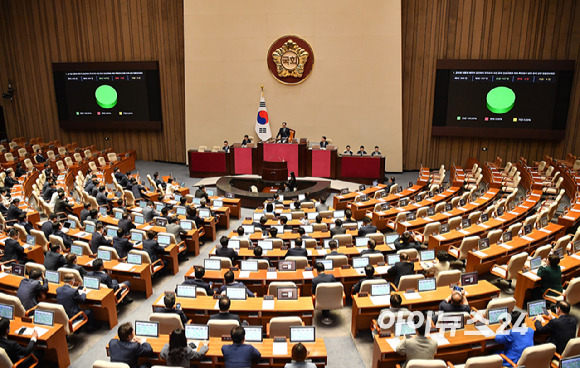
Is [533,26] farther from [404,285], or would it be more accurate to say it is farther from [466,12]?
[404,285]

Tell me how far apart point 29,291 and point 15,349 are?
1.39 m

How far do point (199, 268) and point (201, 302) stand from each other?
0.66m

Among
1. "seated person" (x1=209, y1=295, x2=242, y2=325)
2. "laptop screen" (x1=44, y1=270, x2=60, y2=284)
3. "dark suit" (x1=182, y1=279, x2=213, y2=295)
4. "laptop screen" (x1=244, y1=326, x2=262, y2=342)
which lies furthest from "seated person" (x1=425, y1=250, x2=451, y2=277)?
"laptop screen" (x1=44, y1=270, x2=60, y2=284)

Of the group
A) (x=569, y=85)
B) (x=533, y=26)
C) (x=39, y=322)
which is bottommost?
(x=39, y=322)

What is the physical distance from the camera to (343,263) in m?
7.92

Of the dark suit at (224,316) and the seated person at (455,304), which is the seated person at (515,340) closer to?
the seated person at (455,304)

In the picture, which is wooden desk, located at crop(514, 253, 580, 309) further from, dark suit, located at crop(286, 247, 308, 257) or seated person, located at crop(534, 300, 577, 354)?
dark suit, located at crop(286, 247, 308, 257)

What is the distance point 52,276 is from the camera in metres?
7.09

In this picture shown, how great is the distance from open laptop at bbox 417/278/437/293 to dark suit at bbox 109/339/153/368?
403 cm

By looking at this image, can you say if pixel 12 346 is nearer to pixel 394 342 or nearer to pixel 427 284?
pixel 394 342

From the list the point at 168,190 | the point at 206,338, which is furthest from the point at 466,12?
the point at 206,338

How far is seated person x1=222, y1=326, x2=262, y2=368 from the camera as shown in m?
4.93

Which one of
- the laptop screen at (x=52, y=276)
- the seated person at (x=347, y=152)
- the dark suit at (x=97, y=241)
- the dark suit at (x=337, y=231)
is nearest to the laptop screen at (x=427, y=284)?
the dark suit at (x=337, y=231)

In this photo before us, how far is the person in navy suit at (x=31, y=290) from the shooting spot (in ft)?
21.1
